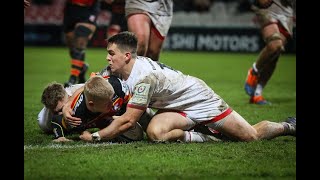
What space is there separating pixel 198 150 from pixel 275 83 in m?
7.40

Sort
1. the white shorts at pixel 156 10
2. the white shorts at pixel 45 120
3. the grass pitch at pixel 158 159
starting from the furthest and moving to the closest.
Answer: the white shorts at pixel 156 10 → the white shorts at pixel 45 120 → the grass pitch at pixel 158 159

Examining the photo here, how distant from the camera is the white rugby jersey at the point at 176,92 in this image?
5.40m

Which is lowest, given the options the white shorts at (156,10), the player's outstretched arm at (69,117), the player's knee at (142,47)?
the player's outstretched arm at (69,117)

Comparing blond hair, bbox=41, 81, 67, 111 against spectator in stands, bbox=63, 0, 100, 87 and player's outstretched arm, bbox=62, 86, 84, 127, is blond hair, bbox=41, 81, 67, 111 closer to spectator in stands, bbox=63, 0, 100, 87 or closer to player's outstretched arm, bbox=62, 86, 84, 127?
player's outstretched arm, bbox=62, 86, 84, 127

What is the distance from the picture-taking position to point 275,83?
40.3ft

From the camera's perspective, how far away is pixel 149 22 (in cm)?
740

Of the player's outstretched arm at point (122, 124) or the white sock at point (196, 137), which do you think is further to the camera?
the white sock at point (196, 137)

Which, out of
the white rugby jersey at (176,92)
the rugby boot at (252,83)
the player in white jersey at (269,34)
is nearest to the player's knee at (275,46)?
the player in white jersey at (269,34)

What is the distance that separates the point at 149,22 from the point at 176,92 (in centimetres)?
208

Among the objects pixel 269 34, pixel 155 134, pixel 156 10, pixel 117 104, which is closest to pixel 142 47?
pixel 156 10

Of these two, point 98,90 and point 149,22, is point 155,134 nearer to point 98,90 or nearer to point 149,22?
point 98,90

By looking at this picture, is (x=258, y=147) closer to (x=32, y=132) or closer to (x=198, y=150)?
(x=198, y=150)

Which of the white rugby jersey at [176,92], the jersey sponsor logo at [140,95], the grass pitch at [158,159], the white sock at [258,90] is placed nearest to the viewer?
the grass pitch at [158,159]

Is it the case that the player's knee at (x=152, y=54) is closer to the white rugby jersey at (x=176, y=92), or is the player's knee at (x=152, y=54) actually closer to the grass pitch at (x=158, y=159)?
the grass pitch at (x=158, y=159)
